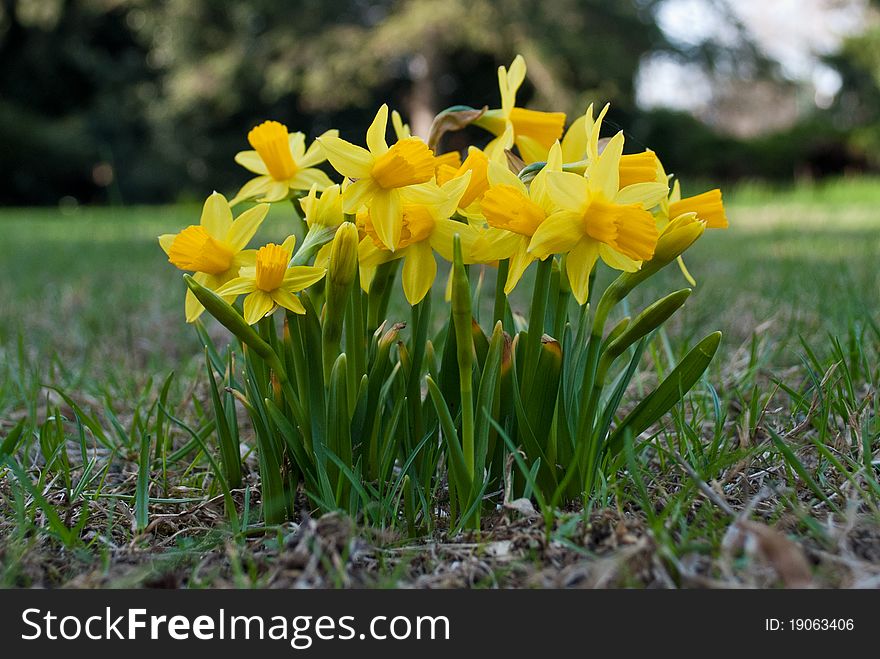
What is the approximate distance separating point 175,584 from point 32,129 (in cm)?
1378

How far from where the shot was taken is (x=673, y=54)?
39.2 ft

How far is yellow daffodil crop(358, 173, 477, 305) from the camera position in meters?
0.98

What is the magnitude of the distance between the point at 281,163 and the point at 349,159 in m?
0.22

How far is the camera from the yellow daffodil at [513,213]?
0.93 meters

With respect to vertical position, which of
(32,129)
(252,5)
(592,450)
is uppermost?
(252,5)

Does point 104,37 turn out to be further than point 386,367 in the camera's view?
Yes

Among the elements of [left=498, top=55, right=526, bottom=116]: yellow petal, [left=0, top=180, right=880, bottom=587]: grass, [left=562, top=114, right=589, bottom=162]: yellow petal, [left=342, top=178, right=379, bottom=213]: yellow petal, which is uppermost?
[left=498, top=55, right=526, bottom=116]: yellow petal

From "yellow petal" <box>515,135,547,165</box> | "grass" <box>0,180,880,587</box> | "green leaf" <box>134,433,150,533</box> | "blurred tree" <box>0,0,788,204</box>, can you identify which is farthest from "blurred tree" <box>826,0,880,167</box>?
"green leaf" <box>134,433,150,533</box>

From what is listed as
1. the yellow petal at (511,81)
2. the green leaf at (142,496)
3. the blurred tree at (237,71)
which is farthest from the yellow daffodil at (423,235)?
the blurred tree at (237,71)

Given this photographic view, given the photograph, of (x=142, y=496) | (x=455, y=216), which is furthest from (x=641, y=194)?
(x=142, y=496)

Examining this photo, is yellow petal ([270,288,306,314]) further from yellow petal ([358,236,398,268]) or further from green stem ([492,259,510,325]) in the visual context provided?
green stem ([492,259,510,325])

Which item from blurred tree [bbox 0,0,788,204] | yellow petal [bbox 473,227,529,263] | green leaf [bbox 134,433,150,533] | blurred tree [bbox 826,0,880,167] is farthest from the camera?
blurred tree [bbox 826,0,880,167]
